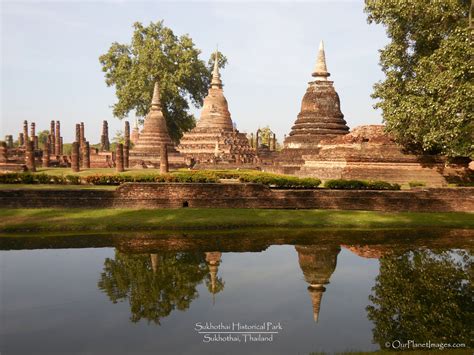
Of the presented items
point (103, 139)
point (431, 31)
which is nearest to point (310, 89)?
point (431, 31)

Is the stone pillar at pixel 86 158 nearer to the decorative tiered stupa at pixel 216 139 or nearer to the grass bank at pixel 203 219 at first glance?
the decorative tiered stupa at pixel 216 139

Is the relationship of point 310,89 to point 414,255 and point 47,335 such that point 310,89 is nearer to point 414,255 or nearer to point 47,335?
point 414,255

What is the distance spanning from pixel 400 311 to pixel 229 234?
18.2 feet

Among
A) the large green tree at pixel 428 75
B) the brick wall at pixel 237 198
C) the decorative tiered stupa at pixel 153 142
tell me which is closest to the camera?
the brick wall at pixel 237 198

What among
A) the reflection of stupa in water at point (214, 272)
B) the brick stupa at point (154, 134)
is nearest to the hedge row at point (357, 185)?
the reflection of stupa in water at point (214, 272)

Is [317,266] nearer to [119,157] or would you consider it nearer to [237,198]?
[237,198]

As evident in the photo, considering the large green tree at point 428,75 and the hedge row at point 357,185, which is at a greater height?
the large green tree at point 428,75

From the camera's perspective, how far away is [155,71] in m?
42.5

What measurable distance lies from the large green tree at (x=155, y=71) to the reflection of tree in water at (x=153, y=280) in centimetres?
3543

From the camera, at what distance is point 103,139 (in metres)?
50.2

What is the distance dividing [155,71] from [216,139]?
1149 centimetres

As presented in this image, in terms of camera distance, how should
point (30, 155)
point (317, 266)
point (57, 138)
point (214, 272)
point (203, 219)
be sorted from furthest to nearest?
point (57, 138) < point (30, 155) < point (203, 219) < point (317, 266) < point (214, 272)

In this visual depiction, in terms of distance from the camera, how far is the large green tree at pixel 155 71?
42.5 meters

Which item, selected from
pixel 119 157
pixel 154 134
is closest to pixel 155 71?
pixel 154 134
